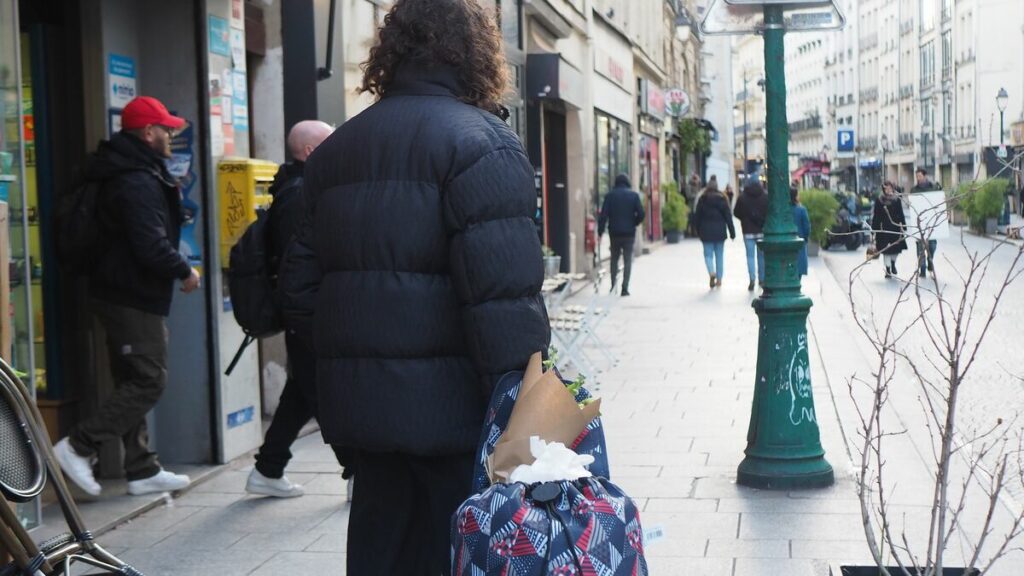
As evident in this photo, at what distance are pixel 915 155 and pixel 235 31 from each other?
269ft

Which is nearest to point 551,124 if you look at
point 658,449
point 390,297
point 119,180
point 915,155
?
point 658,449

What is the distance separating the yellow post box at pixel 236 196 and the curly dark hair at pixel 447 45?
12.5 ft

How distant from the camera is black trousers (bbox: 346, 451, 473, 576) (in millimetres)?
3604

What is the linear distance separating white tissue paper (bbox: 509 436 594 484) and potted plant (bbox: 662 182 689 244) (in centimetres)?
3474

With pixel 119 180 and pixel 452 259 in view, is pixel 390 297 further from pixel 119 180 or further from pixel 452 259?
pixel 119 180

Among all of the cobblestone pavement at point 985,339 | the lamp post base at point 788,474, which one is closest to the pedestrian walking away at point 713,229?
the cobblestone pavement at point 985,339

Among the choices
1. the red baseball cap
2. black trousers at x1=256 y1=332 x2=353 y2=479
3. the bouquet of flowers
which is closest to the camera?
the bouquet of flowers

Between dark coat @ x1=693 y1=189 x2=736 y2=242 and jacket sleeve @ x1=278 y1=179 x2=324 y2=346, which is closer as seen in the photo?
jacket sleeve @ x1=278 y1=179 x2=324 y2=346

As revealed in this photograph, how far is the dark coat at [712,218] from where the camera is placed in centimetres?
2102

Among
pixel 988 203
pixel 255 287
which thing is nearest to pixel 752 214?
pixel 255 287

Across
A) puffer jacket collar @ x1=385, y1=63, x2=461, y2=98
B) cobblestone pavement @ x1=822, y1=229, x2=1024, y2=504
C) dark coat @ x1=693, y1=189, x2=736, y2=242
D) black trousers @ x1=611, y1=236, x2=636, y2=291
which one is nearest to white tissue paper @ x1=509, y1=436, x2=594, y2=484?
puffer jacket collar @ x1=385, y1=63, x2=461, y2=98

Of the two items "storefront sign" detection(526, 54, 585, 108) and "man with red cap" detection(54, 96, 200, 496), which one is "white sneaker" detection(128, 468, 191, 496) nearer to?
"man with red cap" detection(54, 96, 200, 496)

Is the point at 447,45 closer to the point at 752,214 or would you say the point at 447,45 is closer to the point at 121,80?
the point at 121,80

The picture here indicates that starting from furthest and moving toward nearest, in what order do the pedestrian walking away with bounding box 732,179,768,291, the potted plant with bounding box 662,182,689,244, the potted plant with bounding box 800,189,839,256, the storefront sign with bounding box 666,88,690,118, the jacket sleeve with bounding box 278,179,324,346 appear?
the storefront sign with bounding box 666,88,690,118 < the potted plant with bounding box 662,182,689,244 < the potted plant with bounding box 800,189,839,256 < the pedestrian walking away with bounding box 732,179,768,291 < the jacket sleeve with bounding box 278,179,324,346
